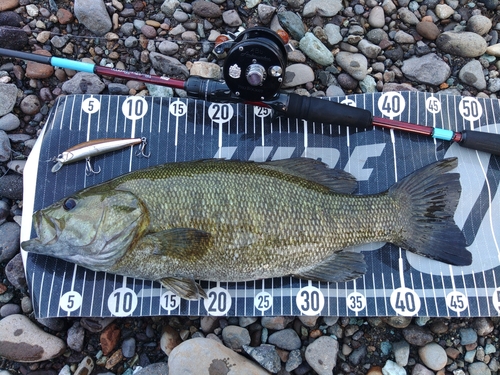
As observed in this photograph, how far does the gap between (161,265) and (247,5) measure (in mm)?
2733

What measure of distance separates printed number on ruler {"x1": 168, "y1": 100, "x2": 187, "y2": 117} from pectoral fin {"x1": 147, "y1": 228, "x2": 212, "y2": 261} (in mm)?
1285

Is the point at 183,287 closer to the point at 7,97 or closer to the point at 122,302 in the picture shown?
the point at 122,302

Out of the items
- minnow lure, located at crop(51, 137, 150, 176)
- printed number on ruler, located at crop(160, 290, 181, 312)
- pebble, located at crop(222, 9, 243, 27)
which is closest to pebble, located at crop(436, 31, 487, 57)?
pebble, located at crop(222, 9, 243, 27)

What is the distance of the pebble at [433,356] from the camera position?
3303 millimetres

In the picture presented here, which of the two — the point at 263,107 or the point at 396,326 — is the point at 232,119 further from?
the point at 396,326

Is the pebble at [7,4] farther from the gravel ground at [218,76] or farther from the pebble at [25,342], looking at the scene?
the pebble at [25,342]

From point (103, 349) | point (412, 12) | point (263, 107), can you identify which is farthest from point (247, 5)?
point (103, 349)

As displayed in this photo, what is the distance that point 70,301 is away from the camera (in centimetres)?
323

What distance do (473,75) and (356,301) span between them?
8.38 feet

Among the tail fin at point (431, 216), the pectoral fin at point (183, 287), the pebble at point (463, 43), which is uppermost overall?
the pebble at point (463, 43)

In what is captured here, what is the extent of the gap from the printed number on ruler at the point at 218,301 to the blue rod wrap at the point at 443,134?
2.32 metres

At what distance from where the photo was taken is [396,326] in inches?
Result: 132

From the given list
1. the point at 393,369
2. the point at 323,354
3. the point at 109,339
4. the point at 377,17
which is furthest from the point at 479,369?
the point at 377,17

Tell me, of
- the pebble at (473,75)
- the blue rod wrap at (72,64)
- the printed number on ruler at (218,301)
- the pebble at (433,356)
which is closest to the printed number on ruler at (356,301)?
the pebble at (433,356)
